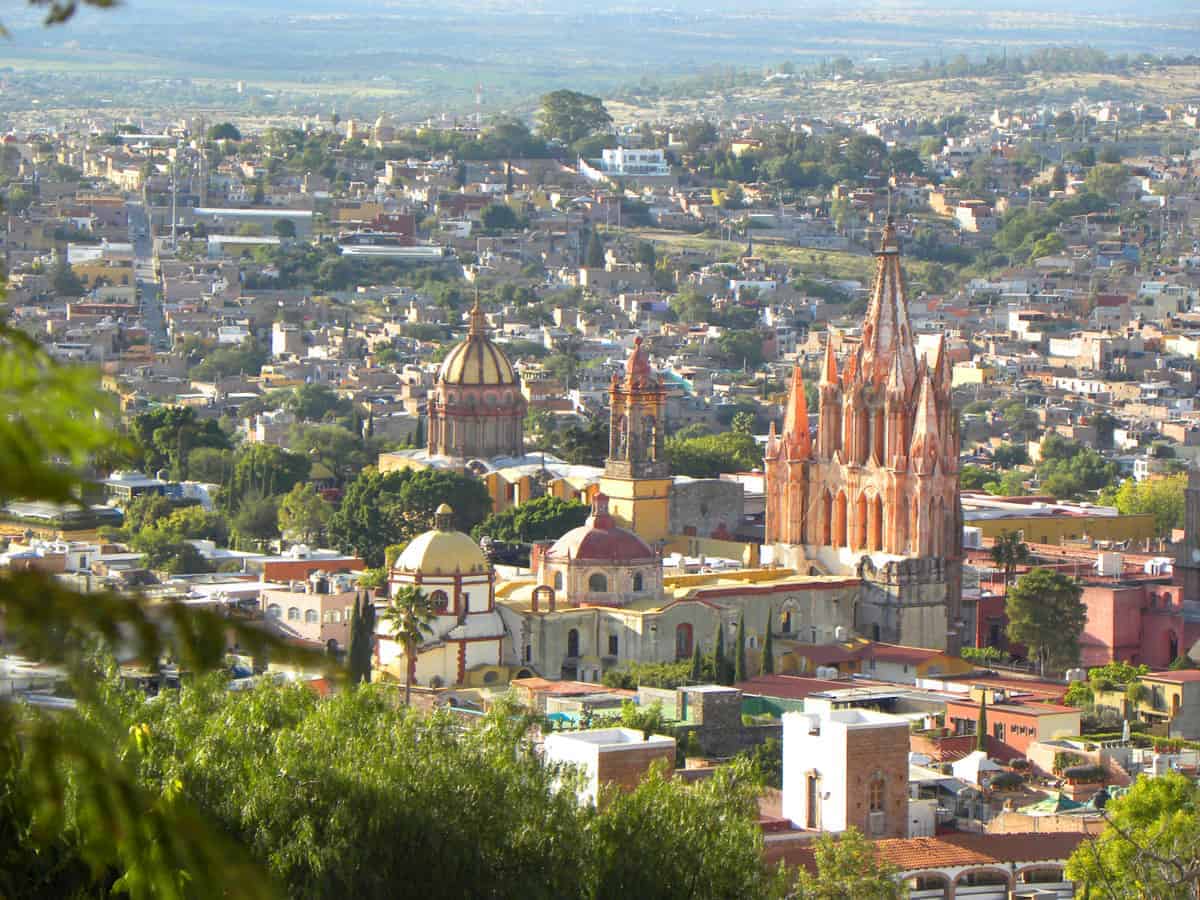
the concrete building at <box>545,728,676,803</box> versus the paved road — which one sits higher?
the concrete building at <box>545,728,676,803</box>

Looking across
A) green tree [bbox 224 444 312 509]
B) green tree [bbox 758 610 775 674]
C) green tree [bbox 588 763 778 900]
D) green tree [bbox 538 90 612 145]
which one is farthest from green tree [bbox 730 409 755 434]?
green tree [bbox 538 90 612 145]

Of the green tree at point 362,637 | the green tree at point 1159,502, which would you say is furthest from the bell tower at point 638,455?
the green tree at point 1159,502

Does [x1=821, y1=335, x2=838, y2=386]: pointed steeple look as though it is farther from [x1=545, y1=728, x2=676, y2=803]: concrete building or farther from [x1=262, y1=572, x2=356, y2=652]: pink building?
[x1=545, y1=728, x2=676, y2=803]: concrete building

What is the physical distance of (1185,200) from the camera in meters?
144

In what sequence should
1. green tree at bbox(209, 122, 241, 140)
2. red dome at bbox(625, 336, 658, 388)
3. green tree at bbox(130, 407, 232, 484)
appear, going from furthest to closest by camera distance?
green tree at bbox(209, 122, 241, 140), green tree at bbox(130, 407, 232, 484), red dome at bbox(625, 336, 658, 388)

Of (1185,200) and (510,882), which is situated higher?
(510,882)

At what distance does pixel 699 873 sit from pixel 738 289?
96590mm

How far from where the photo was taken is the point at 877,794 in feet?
91.1

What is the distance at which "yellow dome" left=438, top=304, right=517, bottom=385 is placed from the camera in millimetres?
57203

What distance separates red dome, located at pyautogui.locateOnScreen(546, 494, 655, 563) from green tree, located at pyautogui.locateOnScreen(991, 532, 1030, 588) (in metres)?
9.39

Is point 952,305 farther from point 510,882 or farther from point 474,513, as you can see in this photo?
point 510,882

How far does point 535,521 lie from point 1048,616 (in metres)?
11.6

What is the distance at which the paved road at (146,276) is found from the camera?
100 metres

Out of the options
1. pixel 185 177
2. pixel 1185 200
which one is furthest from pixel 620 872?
pixel 1185 200
